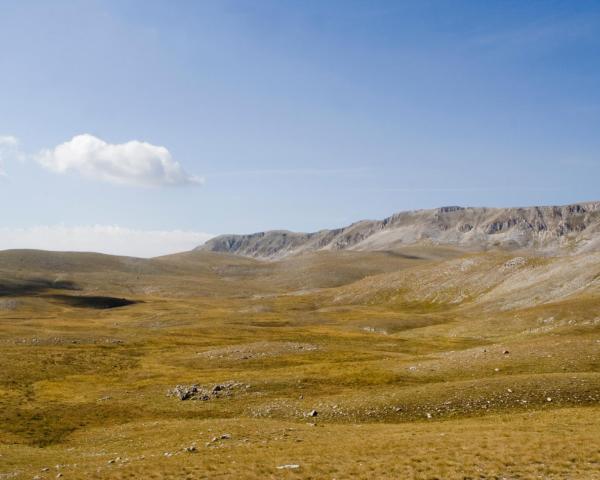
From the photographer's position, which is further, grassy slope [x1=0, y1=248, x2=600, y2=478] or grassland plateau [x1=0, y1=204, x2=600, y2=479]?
grassy slope [x1=0, y1=248, x2=600, y2=478]

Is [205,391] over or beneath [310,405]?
beneath

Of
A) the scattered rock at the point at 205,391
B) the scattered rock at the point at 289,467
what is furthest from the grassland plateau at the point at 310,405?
the scattered rock at the point at 205,391

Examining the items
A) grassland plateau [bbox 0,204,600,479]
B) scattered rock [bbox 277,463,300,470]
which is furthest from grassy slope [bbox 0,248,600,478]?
scattered rock [bbox 277,463,300,470]

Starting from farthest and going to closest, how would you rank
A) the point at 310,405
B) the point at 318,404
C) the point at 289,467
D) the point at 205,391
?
the point at 205,391
the point at 310,405
the point at 318,404
the point at 289,467

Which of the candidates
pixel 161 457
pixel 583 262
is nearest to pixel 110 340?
pixel 161 457

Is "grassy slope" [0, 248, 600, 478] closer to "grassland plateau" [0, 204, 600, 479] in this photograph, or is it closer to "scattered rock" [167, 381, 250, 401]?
"grassland plateau" [0, 204, 600, 479]

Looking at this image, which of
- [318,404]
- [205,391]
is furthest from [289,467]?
[205,391]

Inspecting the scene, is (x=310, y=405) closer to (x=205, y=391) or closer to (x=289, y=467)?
(x=205, y=391)

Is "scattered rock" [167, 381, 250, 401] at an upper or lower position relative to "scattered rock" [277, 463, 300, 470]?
lower

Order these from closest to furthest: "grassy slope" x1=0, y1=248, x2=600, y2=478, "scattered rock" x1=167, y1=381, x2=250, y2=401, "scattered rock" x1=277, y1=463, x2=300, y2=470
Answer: "scattered rock" x1=277, y1=463, x2=300, y2=470 → "grassy slope" x1=0, y1=248, x2=600, y2=478 → "scattered rock" x1=167, y1=381, x2=250, y2=401

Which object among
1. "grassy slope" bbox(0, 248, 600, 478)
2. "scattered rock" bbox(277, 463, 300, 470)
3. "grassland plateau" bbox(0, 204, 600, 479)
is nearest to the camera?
"scattered rock" bbox(277, 463, 300, 470)

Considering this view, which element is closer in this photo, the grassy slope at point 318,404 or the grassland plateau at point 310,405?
the grassland plateau at point 310,405

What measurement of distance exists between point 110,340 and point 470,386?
73910 mm

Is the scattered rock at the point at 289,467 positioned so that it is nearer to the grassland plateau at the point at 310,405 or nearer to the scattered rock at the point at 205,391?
the grassland plateau at the point at 310,405
